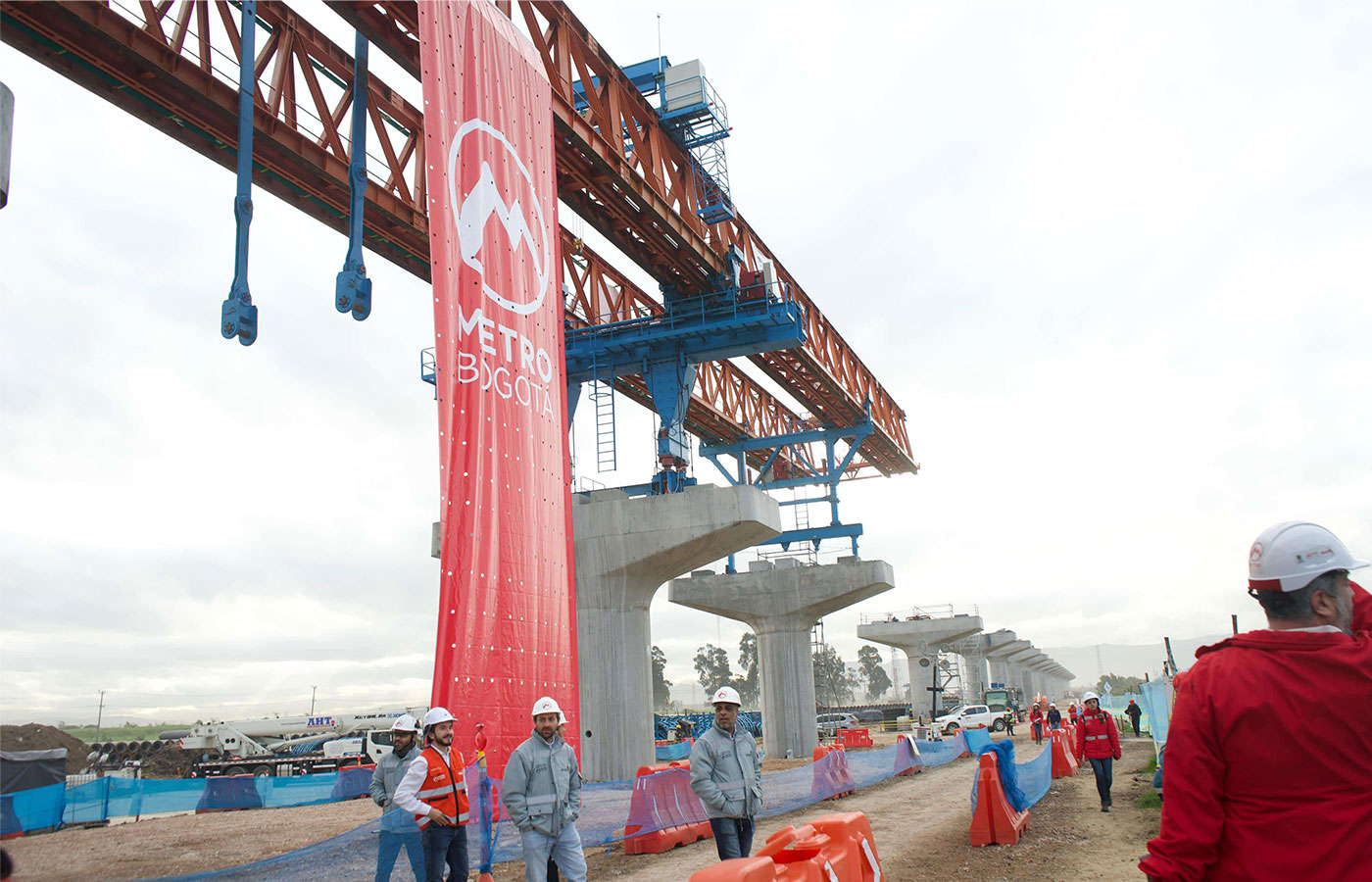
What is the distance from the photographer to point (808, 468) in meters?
38.0

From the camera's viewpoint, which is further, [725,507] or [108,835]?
[725,507]

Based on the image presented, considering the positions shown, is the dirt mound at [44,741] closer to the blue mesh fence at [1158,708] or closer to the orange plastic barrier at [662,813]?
the orange plastic barrier at [662,813]

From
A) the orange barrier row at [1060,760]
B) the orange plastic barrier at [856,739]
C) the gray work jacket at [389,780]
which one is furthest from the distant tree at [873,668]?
the gray work jacket at [389,780]

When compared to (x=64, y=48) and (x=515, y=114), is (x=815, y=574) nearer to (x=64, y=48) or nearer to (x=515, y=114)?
(x=515, y=114)

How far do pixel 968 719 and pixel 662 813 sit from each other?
125 ft

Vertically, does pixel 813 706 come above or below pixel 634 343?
below

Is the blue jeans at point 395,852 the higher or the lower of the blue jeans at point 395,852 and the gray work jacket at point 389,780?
the lower

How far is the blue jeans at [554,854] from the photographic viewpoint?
6820 mm

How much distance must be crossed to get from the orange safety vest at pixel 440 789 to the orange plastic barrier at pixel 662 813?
5.44 metres

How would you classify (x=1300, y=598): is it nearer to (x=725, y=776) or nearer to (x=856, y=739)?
(x=725, y=776)

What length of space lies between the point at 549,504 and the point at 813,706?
2654cm

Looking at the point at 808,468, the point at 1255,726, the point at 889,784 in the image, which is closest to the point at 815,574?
the point at 808,468

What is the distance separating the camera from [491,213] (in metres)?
11.0

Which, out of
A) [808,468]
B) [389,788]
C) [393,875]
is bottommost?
[393,875]
